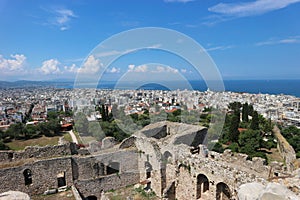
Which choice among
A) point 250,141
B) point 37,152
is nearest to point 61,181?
point 37,152

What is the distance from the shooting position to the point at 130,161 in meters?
13.7

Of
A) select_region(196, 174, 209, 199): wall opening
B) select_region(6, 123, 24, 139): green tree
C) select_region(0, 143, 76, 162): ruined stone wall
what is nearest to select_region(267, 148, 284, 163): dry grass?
select_region(196, 174, 209, 199): wall opening

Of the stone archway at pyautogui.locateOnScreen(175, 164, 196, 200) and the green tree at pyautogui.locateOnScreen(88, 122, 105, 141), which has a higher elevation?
the stone archway at pyautogui.locateOnScreen(175, 164, 196, 200)

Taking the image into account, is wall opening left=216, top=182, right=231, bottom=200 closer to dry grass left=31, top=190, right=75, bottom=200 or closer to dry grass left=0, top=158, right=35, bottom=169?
dry grass left=31, top=190, right=75, bottom=200

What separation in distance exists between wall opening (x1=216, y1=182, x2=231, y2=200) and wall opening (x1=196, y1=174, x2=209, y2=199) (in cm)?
95

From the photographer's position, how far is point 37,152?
40.3ft

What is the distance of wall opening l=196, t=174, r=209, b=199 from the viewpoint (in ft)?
32.2

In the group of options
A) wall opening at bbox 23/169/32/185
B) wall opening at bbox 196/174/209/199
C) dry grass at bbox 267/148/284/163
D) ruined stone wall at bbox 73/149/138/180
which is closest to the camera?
wall opening at bbox 196/174/209/199

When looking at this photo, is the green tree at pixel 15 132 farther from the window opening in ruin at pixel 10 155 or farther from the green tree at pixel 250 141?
the green tree at pixel 250 141

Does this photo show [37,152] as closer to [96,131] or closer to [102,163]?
[102,163]

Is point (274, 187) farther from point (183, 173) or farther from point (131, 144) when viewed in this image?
point (131, 144)

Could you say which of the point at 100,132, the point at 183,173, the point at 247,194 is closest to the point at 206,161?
the point at 183,173

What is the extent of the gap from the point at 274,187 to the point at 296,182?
2.11 m

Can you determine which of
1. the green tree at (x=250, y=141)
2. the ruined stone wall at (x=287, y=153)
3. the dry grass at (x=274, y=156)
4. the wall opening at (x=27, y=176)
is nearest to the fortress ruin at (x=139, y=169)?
the wall opening at (x=27, y=176)
